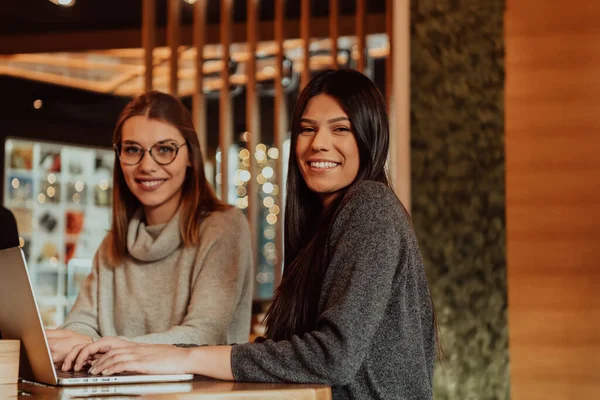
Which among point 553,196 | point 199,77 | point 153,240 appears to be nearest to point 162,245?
point 153,240

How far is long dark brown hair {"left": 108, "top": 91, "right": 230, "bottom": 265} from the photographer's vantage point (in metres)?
2.43

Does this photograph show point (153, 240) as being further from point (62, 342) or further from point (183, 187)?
point (62, 342)

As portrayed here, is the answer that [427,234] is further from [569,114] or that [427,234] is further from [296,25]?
[296,25]

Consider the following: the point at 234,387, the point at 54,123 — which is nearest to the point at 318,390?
the point at 234,387

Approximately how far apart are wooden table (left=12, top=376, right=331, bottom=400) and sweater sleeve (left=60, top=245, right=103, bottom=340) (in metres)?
0.87

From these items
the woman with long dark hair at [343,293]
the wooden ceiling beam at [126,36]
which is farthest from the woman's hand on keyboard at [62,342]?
the wooden ceiling beam at [126,36]

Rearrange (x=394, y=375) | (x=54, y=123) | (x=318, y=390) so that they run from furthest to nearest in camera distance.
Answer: (x=54, y=123) < (x=394, y=375) < (x=318, y=390)

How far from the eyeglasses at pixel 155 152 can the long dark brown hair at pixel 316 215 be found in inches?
23.4

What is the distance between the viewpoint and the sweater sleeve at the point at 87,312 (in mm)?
2369

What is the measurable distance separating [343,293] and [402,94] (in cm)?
194

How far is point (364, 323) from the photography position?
59.9 inches

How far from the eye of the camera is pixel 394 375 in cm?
160

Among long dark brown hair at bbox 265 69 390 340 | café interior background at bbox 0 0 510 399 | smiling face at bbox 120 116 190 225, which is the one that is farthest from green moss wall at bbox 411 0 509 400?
long dark brown hair at bbox 265 69 390 340

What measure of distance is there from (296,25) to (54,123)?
2685mm
